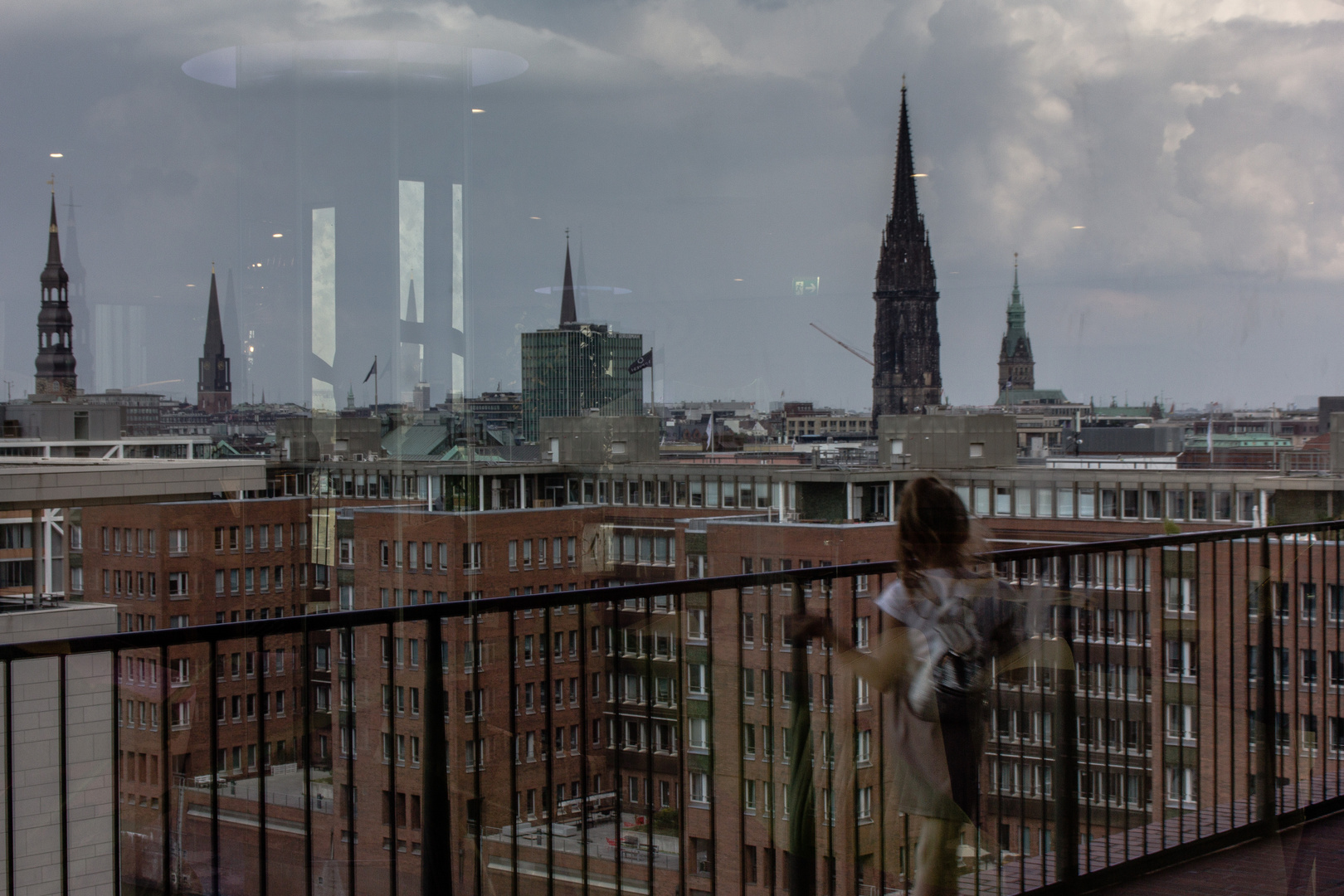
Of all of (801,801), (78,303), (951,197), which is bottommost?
(801,801)

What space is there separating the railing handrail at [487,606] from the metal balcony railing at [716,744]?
15 millimetres

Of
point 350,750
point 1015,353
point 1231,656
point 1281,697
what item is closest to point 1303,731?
point 1281,697

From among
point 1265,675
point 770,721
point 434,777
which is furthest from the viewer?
point 1265,675

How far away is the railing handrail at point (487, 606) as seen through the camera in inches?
54.1

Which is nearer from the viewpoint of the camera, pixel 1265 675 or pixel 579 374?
pixel 1265 675

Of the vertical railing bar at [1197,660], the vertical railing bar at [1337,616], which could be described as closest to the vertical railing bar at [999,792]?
the vertical railing bar at [1197,660]

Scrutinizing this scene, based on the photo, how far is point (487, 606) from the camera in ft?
5.26

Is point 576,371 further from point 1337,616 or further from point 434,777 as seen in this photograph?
point 1337,616

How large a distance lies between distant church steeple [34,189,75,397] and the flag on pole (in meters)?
1.20

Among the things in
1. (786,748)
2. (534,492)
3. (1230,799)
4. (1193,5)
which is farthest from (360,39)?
(1230,799)

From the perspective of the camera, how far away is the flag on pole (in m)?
2.55

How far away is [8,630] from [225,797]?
1.82 feet

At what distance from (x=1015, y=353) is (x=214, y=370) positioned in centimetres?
186

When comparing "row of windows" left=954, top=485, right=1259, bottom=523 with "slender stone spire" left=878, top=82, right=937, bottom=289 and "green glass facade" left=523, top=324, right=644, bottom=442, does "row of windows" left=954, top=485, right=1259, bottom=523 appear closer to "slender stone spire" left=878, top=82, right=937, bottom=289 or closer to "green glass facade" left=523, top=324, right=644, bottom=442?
"slender stone spire" left=878, top=82, right=937, bottom=289
